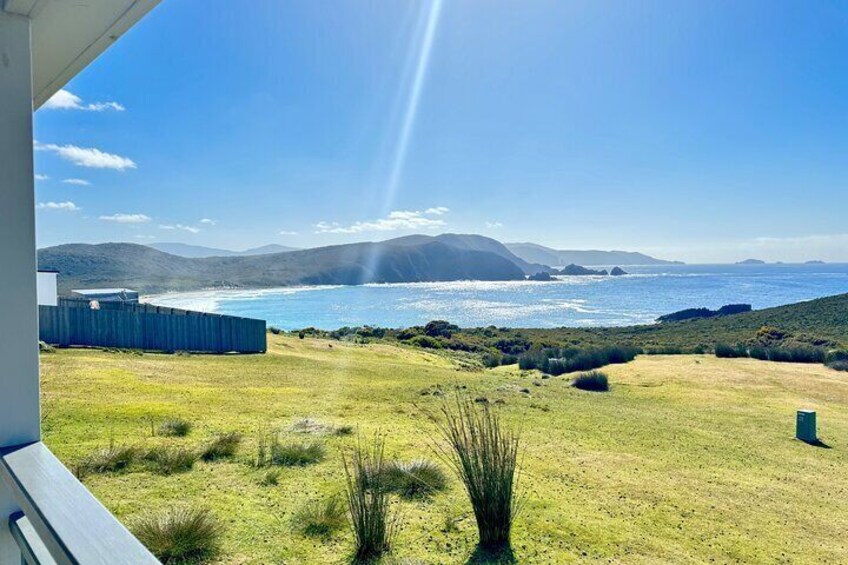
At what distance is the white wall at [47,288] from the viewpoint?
47.8 feet

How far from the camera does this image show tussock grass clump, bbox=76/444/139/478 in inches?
166

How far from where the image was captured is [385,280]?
130625 millimetres

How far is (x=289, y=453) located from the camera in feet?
16.1

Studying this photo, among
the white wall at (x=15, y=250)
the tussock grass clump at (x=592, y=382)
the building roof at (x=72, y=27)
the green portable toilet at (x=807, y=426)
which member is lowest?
the tussock grass clump at (x=592, y=382)

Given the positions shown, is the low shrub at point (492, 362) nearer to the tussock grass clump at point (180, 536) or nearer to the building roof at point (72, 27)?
the tussock grass clump at point (180, 536)

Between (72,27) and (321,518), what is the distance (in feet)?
10.5

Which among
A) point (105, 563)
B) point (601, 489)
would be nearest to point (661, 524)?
point (601, 489)

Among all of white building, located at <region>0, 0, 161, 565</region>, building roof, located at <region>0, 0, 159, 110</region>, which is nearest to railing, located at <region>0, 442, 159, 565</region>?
white building, located at <region>0, 0, 161, 565</region>

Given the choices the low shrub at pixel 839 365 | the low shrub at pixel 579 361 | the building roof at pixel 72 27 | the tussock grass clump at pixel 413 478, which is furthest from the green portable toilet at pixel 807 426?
the low shrub at pixel 839 365

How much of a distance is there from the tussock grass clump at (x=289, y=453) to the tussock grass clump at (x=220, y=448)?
266 millimetres

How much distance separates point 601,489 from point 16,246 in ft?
16.2

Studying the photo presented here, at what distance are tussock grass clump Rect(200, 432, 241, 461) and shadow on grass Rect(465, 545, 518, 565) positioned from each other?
2.70 meters

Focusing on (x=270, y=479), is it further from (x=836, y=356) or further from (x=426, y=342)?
(x=426, y=342)

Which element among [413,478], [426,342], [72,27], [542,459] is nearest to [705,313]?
[426,342]
